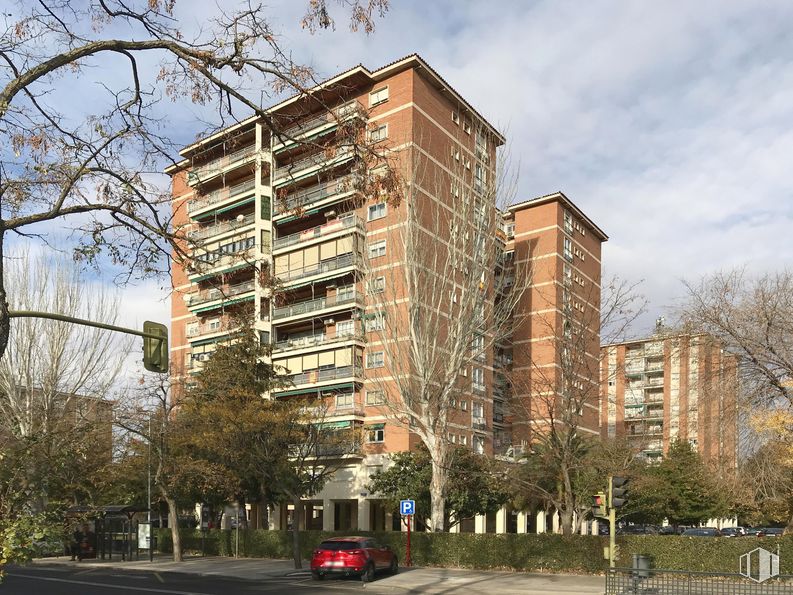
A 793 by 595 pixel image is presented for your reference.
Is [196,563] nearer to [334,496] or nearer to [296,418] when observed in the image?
[296,418]

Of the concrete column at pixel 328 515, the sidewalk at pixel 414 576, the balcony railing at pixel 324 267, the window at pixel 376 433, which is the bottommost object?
the concrete column at pixel 328 515

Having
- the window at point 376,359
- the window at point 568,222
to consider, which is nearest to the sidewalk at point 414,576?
the window at point 376,359

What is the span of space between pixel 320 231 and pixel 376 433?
550 inches

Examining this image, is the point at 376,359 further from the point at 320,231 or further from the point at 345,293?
the point at 320,231

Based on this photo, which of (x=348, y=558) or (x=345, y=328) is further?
(x=345, y=328)

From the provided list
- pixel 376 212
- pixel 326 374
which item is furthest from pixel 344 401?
pixel 376 212

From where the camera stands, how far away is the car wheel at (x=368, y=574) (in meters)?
24.1

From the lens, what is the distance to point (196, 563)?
33000mm

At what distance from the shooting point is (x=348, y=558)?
80.2 feet

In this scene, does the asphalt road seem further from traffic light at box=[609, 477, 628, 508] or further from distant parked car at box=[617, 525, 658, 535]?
distant parked car at box=[617, 525, 658, 535]

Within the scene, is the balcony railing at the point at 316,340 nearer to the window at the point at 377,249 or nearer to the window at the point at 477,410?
the window at the point at 377,249

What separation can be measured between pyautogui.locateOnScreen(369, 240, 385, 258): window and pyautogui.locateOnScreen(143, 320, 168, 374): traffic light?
38652 mm

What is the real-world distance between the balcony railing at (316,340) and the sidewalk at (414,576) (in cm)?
1605

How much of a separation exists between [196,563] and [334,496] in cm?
1626
